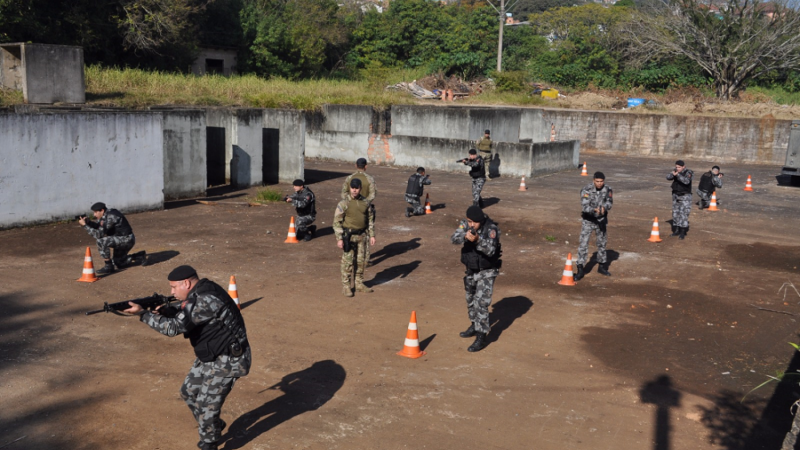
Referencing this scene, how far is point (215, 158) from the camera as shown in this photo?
21.1 m

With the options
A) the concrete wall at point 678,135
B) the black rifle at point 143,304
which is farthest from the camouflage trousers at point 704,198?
the black rifle at point 143,304

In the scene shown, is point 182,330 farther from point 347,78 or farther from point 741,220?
point 347,78

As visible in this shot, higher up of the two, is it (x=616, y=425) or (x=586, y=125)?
(x=586, y=125)

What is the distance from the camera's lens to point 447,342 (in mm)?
8875

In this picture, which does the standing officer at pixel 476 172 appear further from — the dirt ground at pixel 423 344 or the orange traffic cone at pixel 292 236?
the orange traffic cone at pixel 292 236

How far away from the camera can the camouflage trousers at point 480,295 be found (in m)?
8.51

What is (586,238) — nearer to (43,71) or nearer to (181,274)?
(181,274)

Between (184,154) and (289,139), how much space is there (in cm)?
435

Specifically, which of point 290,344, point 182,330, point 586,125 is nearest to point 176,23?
point 586,125

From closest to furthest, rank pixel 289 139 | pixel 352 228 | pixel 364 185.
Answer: pixel 352 228 < pixel 364 185 < pixel 289 139

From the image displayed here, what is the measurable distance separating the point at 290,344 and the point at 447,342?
203 centimetres

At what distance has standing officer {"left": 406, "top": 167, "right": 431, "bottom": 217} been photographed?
55.7 ft

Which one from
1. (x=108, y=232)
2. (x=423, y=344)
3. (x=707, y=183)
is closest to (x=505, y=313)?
(x=423, y=344)

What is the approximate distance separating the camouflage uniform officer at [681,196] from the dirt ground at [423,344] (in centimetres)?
39
